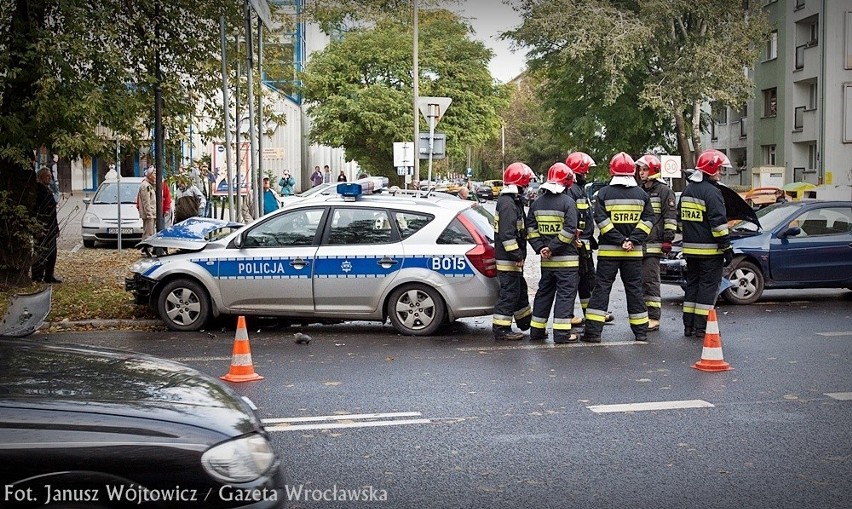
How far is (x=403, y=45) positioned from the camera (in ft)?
163

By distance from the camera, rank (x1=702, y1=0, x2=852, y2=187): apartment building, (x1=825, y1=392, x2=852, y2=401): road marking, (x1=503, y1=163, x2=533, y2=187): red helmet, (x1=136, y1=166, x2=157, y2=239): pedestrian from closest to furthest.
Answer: (x1=825, y1=392, x2=852, y2=401): road marking < (x1=503, y1=163, x2=533, y2=187): red helmet < (x1=136, y1=166, x2=157, y2=239): pedestrian < (x1=702, y1=0, x2=852, y2=187): apartment building

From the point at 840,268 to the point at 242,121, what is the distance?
10516 mm

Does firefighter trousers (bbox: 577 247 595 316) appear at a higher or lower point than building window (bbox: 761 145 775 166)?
lower

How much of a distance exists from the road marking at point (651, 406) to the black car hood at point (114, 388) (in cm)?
367

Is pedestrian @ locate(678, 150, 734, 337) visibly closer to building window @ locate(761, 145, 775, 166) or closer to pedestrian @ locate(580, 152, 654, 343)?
pedestrian @ locate(580, 152, 654, 343)

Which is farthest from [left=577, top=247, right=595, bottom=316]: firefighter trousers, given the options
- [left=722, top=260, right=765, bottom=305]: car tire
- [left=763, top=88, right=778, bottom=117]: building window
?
[left=763, top=88, right=778, bottom=117]: building window

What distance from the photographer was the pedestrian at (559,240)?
35.0ft

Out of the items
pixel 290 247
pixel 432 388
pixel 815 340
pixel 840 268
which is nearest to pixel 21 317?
pixel 290 247

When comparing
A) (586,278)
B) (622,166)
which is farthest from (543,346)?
(622,166)

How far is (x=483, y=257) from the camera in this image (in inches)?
437

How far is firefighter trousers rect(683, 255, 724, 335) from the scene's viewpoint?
36.3ft

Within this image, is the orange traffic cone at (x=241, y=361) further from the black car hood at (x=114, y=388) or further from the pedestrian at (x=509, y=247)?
the black car hood at (x=114, y=388)

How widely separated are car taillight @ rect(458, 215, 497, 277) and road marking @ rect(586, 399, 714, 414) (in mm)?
3622

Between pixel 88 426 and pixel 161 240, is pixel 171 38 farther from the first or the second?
pixel 88 426
